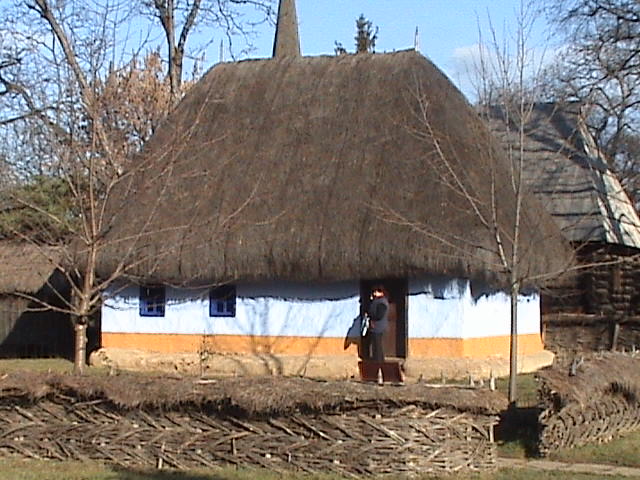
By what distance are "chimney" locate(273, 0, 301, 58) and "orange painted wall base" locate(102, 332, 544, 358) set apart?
13.1 m

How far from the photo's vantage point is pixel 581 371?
14.7 metres

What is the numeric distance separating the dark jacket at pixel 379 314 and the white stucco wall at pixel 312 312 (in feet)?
5.76

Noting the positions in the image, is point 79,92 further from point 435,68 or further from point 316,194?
point 435,68

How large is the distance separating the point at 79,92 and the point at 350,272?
7262mm

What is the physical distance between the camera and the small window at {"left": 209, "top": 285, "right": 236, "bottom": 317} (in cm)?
2548

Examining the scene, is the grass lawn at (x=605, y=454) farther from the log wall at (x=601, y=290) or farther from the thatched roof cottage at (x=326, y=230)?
the log wall at (x=601, y=290)

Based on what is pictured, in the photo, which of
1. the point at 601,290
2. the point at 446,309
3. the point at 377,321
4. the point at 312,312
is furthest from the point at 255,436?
the point at 601,290

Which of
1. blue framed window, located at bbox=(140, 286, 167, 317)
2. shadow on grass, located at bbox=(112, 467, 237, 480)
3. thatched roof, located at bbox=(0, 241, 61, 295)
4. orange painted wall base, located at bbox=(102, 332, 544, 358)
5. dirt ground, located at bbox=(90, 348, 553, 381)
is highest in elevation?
thatched roof, located at bbox=(0, 241, 61, 295)

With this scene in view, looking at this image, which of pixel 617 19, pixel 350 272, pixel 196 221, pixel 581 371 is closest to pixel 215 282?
pixel 196 221

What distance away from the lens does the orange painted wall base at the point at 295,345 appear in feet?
77.3

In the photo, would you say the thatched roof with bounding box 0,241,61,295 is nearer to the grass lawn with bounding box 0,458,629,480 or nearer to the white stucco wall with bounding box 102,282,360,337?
the white stucco wall with bounding box 102,282,360,337

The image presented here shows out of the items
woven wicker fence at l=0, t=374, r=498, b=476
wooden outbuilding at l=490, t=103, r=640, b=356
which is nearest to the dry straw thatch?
woven wicker fence at l=0, t=374, r=498, b=476

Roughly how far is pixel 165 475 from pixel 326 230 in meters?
11.5

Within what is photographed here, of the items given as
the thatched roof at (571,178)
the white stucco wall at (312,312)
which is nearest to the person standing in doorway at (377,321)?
the white stucco wall at (312,312)
